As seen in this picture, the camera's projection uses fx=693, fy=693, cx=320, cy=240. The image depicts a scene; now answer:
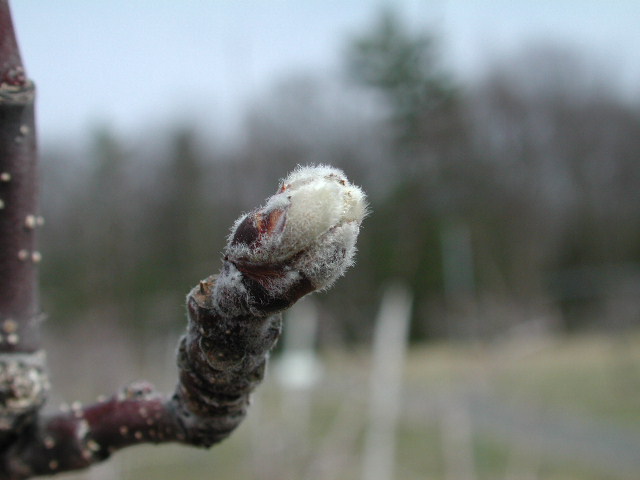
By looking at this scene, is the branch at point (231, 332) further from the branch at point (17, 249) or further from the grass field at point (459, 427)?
the grass field at point (459, 427)

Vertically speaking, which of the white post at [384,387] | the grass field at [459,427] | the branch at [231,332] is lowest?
the grass field at [459,427]

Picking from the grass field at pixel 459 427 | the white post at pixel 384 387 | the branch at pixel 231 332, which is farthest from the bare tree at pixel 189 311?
the white post at pixel 384 387

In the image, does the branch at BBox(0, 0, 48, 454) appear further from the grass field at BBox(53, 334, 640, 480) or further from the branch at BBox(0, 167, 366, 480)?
the grass field at BBox(53, 334, 640, 480)

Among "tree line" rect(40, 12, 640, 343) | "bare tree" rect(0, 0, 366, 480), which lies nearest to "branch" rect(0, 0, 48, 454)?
"bare tree" rect(0, 0, 366, 480)

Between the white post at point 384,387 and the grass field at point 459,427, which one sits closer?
the white post at point 384,387

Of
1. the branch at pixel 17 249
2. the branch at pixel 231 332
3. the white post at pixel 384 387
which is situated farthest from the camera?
the white post at pixel 384 387

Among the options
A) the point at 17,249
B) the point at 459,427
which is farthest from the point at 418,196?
the point at 17,249

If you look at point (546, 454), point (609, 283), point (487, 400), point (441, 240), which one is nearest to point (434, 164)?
point (441, 240)
